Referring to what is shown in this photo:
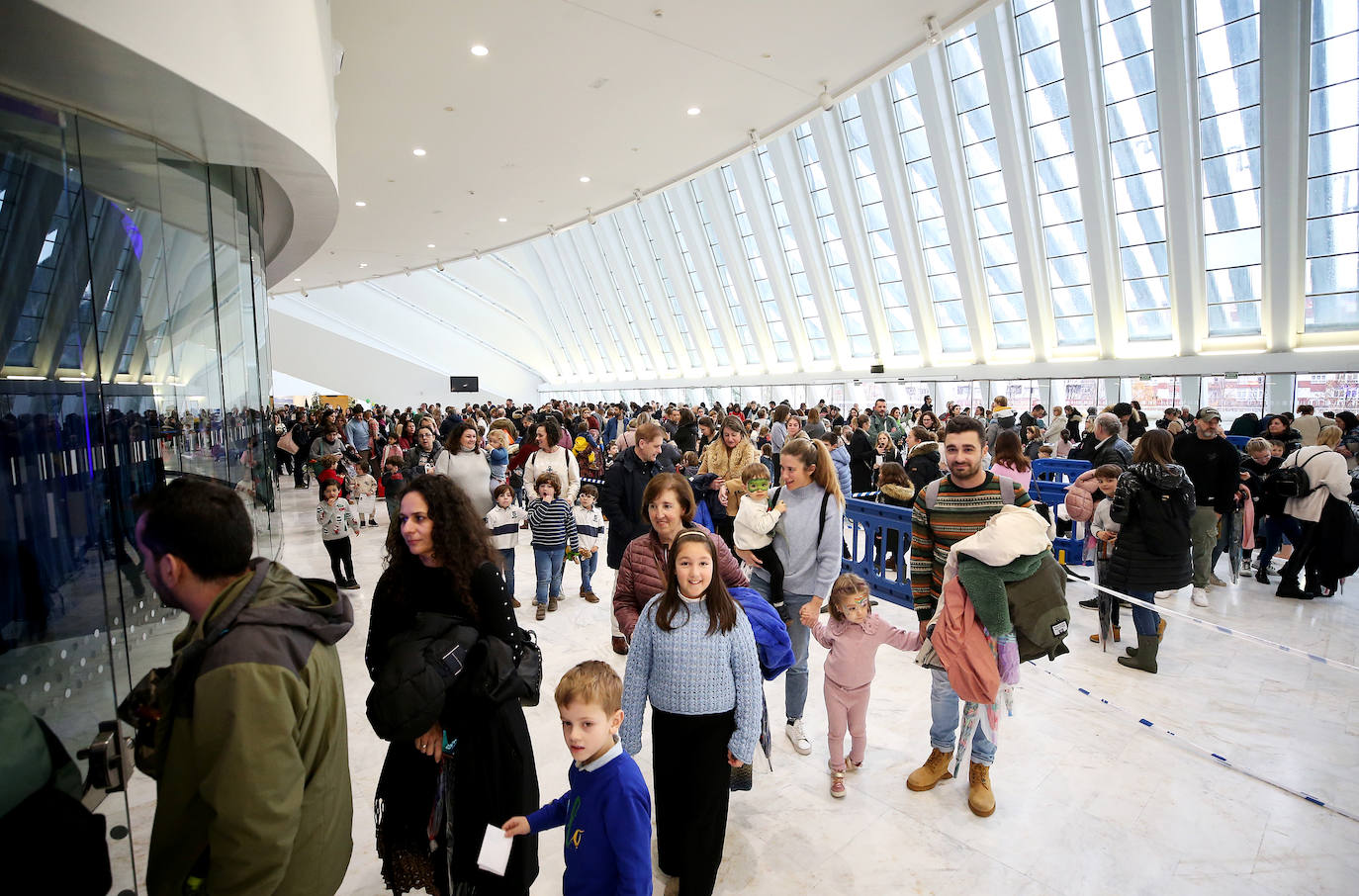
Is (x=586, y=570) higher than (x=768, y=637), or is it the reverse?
(x=768, y=637)

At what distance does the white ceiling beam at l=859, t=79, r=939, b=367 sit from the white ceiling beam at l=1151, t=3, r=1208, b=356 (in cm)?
644

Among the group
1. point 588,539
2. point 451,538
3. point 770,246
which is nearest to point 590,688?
point 451,538

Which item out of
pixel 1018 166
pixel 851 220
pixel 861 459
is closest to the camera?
pixel 861 459

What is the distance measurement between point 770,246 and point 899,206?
5.66 metres

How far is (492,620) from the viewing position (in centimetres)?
251

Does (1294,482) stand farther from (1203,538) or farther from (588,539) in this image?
(588,539)

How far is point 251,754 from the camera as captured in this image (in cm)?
154

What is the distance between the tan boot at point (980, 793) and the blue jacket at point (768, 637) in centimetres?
139

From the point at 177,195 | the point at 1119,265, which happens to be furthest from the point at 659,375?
the point at 177,195

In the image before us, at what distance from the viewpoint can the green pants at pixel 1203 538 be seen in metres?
6.94

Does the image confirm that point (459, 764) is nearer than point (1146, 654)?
Yes

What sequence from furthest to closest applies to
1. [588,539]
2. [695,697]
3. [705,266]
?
[705,266], [588,539], [695,697]

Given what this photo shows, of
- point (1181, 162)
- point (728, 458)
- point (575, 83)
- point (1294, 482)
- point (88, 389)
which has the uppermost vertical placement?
point (1181, 162)

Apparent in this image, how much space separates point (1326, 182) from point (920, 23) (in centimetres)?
1392
